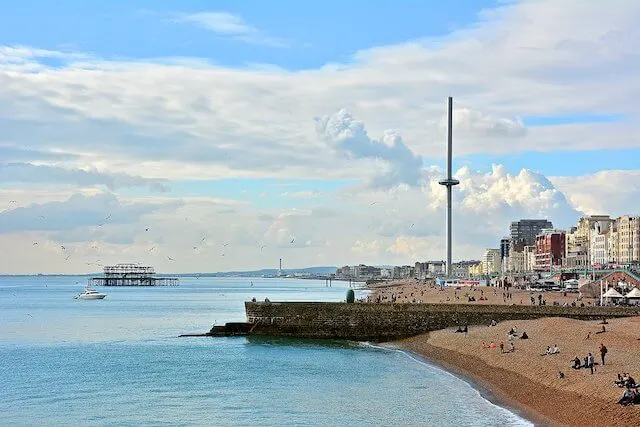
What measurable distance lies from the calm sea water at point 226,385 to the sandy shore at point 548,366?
6.30ft

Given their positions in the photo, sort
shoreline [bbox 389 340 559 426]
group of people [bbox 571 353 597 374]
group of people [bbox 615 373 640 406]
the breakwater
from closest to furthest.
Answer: group of people [bbox 615 373 640 406] < shoreline [bbox 389 340 559 426] < group of people [bbox 571 353 597 374] < the breakwater

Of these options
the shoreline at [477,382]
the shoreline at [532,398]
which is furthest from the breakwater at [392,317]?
the shoreline at [532,398]

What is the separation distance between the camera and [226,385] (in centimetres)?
5281

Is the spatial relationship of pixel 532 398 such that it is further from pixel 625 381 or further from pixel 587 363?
pixel 625 381

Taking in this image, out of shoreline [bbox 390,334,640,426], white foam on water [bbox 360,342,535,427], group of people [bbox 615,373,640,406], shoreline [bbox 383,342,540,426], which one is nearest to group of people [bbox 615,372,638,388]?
group of people [bbox 615,373,640,406]

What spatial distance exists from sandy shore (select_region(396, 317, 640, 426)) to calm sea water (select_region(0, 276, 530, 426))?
1920 mm

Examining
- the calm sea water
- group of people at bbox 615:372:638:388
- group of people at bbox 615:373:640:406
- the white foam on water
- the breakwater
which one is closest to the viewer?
group of people at bbox 615:373:640:406

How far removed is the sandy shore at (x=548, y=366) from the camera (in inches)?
1517

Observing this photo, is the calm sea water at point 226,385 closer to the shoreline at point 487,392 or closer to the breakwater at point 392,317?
the shoreline at point 487,392

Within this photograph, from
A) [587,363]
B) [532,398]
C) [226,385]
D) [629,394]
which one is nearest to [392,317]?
[226,385]

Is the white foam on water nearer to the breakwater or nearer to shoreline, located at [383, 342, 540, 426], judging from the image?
shoreline, located at [383, 342, 540, 426]

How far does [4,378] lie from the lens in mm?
57000

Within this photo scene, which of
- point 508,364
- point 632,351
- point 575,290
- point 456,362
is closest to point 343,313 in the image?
point 456,362

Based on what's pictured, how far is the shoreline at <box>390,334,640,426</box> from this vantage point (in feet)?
120
